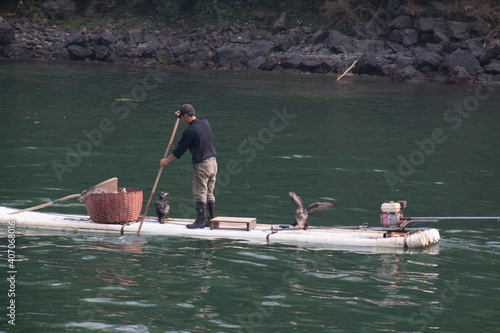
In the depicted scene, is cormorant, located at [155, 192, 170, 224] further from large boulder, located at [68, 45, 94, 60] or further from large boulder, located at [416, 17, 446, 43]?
large boulder, located at [68, 45, 94, 60]

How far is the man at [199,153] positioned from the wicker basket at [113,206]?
945mm

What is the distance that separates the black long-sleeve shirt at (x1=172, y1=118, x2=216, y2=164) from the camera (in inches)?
503

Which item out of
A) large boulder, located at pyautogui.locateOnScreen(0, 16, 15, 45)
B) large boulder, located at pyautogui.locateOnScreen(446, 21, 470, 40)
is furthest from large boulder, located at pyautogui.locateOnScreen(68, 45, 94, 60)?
large boulder, located at pyautogui.locateOnScreen(446, 21, 470, 40)

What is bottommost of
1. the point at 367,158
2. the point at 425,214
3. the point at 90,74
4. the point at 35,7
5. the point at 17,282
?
the point at 17,282

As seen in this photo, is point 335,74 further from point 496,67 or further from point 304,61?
point 496,67

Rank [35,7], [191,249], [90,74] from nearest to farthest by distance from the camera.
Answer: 1. [191,249]
2. [90,74]
3. [35,7]

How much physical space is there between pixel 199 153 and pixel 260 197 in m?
3.83

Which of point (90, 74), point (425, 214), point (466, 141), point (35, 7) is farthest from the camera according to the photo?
point (35, 7)

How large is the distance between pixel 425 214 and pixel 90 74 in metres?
29.3

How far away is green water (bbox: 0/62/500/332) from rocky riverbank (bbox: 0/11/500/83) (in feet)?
24.9

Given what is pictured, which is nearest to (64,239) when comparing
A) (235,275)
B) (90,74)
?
(235,275)

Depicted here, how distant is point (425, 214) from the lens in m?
15.3

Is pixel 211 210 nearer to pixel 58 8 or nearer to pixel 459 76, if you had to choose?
pixel 459 76

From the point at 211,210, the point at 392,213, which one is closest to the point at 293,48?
the point at 211,210
